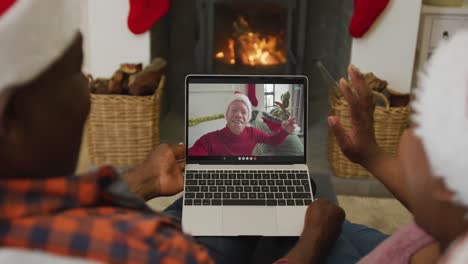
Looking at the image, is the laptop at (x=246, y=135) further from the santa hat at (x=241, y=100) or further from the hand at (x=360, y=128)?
the hand at (x=360, y=128)

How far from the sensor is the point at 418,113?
648 millimetres

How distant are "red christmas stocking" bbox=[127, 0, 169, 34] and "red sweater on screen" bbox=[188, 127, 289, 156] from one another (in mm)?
1109

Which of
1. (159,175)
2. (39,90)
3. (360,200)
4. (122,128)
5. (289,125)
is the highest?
(39,90)

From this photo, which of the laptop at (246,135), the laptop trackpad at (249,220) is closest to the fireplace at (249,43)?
the laptop at (246,135)

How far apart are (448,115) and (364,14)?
1755mm

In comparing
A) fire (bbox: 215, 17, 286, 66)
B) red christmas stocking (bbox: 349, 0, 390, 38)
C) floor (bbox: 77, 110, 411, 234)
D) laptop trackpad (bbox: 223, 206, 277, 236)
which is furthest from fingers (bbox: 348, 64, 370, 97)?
fire (bbox: 215, 17, 286, 66)

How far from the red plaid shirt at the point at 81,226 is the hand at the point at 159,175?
1.97 ft

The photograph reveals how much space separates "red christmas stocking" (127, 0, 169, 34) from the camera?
233cm

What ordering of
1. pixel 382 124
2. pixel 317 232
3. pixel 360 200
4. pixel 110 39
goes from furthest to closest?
pixel 110 39, pixel 360 200, pixel 382 124, pixel 317 232

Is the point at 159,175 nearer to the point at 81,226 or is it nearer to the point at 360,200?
the point at 81,226

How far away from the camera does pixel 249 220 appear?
1.24m

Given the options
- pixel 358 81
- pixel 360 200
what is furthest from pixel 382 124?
pixel 358 81

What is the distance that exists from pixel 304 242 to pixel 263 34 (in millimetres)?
1701

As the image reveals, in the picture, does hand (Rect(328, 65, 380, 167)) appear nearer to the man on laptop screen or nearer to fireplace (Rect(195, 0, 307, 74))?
the man on laptop screen
